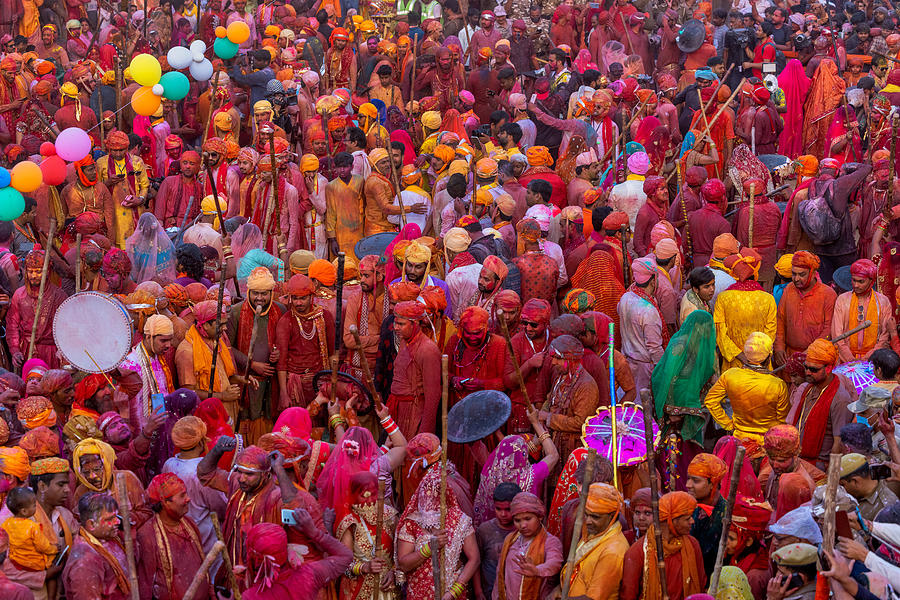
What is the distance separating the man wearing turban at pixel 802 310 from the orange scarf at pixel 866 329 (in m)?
0.17

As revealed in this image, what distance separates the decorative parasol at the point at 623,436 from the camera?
6691mm

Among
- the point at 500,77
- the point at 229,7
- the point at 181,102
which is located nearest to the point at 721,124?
the point at 500,77

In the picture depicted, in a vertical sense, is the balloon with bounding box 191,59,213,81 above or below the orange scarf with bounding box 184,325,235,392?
above

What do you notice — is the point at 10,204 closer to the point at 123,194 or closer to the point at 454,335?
the point at 123,194

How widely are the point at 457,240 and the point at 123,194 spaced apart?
3.75 meters

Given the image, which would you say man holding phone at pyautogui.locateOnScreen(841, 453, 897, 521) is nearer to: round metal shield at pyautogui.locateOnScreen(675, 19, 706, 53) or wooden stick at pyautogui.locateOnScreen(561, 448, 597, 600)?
wooden stick at pyautogui.locateOnScreen(561, 448, 597, 600)

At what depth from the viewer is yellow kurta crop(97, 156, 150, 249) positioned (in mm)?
10969

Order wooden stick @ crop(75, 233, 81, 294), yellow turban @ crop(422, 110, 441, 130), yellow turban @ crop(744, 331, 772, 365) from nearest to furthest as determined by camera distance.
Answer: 1. yellow turban @ crop(744, 331, 772, 365)
2. wooden stick @ crop(75, 233, 81, 294)
3. yellow turban @ crop(422, 110, 441, 130)

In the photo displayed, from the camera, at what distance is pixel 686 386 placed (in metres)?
7.67

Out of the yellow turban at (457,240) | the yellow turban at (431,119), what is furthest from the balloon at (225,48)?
the yellow turban at (457,240)

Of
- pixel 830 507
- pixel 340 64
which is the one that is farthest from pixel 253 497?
pixel 340 64

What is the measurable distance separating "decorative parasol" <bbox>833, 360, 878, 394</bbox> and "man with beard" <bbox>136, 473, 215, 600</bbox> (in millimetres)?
3841

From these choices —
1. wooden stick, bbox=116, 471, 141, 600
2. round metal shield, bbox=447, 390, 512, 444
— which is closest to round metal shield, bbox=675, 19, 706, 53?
round metal shield, bbox=447, 390, 512, 444

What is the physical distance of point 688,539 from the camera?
588 centimetres
